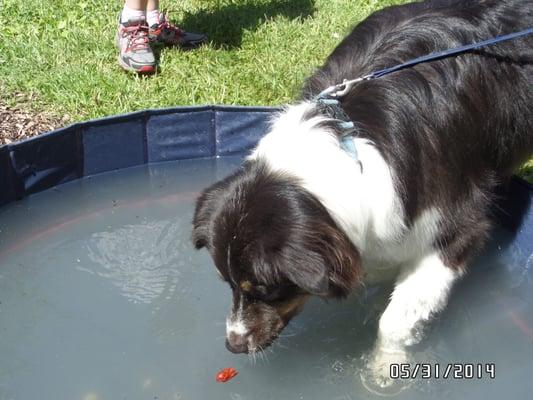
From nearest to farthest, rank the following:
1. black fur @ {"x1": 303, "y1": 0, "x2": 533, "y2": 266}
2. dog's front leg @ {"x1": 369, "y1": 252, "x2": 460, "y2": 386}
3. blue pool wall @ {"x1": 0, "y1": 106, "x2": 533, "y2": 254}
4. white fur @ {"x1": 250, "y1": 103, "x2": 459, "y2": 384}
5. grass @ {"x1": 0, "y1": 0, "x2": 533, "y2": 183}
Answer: white fur @ {"x1": 250, "y1": 103, "x2": 459, "y2": 384}
black fur @ {"x1": 303, "y1": 0, "x2": 533, "y2": 266}
dog's front leg @ {"x1": 369, "y1": 252, "x2": 460, "y2": 386}
blue pool wall @ {"x1": 0, "y1": 106, "x2": 533, "y2": 254}
grass @ {"x1": 0, "y1": 0, "x2": 533, "y2": 183}

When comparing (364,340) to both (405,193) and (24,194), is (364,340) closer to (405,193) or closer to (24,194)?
(405,193)

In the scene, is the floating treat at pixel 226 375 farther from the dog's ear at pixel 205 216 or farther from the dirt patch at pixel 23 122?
the dirt patch at pixel 23 122

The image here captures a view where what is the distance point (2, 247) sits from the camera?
14.1 feet

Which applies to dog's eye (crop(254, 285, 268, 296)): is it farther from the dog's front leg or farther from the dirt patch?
the dirt patch

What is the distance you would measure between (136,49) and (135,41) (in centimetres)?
7

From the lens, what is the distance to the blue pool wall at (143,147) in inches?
174

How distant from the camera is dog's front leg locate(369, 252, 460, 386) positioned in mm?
3514

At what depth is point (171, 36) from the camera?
237 inches

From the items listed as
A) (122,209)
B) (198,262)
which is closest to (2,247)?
(122,209)

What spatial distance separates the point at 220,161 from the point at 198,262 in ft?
3.37

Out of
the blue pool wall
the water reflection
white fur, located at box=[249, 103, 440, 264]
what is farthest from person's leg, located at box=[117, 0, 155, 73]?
white fur, located at box=[249, 103, 440, 264]

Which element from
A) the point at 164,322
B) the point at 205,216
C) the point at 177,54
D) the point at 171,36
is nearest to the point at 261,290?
the point at 205,216

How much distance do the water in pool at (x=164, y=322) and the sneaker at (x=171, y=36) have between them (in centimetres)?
174
